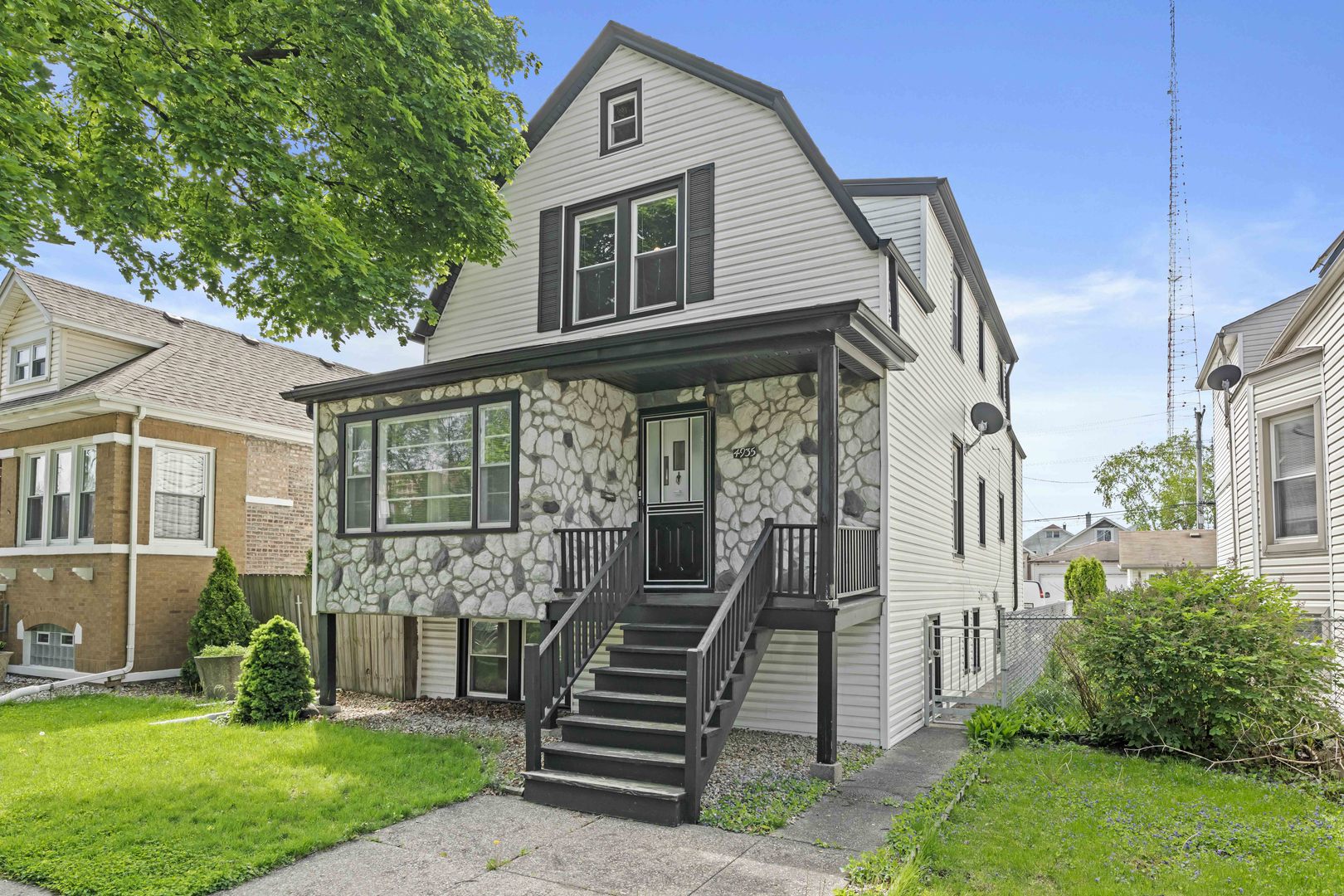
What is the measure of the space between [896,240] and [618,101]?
13.4ft

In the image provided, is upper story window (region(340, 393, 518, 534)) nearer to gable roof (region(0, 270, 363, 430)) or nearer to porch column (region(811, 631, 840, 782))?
porch column (region(811, 631, 840, 782))

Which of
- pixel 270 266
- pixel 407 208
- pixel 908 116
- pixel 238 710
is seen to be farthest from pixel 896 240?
pixel 238 710

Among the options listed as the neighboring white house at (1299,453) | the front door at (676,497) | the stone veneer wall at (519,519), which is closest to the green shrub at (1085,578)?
the neighboring white house at (1299,453)

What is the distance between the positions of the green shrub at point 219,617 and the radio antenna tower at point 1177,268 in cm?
2472

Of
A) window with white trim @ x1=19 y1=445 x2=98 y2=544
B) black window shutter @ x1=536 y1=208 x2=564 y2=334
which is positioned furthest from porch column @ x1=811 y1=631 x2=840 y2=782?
window with white trim @ x1=19 y1=445 x2=98 y2=544

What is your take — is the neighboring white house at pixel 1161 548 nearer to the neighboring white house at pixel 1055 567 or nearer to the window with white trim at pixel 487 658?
the window with white trim at pixel 487 658

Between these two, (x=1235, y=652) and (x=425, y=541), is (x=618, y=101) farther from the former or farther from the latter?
(x=1235, y=652)

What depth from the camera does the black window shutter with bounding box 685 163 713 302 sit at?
10.2 meters

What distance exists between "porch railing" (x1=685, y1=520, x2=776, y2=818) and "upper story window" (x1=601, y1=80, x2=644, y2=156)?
5881 millimetres

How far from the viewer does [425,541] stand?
10.0 meters

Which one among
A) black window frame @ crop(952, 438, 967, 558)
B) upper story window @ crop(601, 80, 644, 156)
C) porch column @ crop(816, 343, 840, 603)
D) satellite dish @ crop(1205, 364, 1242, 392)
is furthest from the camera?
satellite dish @ crop(1205, 364, 1242, 392)

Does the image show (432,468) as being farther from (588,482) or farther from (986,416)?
(986,416)

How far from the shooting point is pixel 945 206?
1126 cm

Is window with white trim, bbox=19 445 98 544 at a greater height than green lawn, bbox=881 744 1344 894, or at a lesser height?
greater
